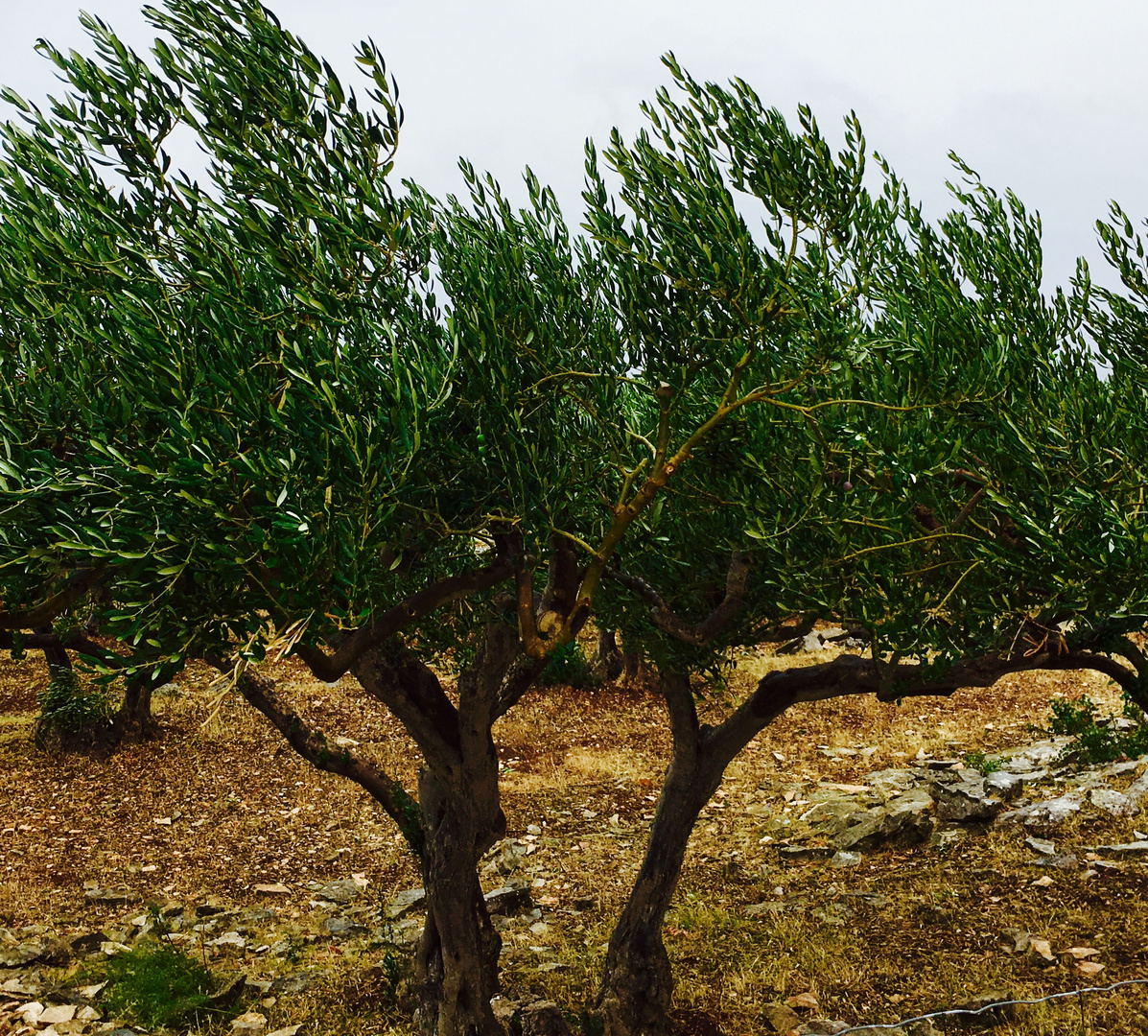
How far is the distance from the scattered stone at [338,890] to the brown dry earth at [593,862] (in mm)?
232

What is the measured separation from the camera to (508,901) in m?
17.4

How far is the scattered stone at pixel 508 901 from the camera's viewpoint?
17.3 metres

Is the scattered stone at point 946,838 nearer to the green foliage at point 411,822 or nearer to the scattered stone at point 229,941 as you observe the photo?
the green foliage at point 411,822

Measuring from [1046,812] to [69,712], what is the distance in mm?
21492

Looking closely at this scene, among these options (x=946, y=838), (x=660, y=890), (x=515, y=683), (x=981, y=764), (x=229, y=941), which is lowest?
(x=229, y=941)

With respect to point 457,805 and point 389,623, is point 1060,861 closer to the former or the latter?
point 457,805

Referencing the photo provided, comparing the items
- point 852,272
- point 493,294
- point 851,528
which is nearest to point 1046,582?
point 851,528

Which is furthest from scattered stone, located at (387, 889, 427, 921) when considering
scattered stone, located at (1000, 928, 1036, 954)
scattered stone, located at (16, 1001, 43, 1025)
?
scattered stone, located at (1000, 928, 1036, 954)

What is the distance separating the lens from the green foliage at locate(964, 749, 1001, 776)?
21.0m

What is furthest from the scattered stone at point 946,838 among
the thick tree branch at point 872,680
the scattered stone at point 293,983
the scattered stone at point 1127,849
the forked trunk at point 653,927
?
the scattered stone at point 293,983

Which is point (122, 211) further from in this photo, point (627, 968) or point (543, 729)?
point (543, 729)

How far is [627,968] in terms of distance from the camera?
12781 millimetres

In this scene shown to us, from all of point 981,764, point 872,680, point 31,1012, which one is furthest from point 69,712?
point 981,764

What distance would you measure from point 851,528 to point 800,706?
20357mm
